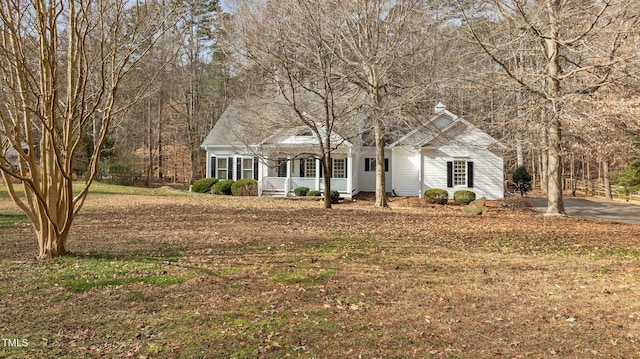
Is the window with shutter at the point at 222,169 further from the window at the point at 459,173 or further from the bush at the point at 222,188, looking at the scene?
the window at the point at 459,173

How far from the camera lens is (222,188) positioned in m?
22.8

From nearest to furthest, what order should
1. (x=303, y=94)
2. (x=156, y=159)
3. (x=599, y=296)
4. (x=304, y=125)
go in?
(x=599, y=296) → (x=304, y=125) → (x=303, y=94) → (x=156, y=159)

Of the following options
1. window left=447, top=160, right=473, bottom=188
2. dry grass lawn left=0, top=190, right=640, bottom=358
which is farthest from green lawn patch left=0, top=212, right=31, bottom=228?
window left=447, top=160, right=473, bottom=188

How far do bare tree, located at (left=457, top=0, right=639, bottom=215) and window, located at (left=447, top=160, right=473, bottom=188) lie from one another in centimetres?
755

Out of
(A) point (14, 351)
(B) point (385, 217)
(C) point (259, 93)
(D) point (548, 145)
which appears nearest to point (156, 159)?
(C) point (259, 93)

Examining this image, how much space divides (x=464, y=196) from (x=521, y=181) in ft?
24.3

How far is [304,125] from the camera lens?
15477 mm

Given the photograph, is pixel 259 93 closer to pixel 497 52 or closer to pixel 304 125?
pixel 304 125

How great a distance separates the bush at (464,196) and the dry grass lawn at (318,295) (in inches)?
403

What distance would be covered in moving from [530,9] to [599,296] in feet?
32.2

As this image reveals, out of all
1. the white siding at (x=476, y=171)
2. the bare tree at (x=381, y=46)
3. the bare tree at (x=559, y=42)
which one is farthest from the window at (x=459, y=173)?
the bare tree at (x=381, y=46)

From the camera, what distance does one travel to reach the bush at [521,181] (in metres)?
24.9

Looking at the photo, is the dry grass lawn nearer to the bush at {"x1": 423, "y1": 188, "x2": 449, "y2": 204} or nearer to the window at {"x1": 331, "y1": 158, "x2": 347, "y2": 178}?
the bush at {"x1": 423, "y1": 188, "x2": 449, "y2": 204}

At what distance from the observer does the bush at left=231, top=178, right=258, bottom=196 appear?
74.3 feet
